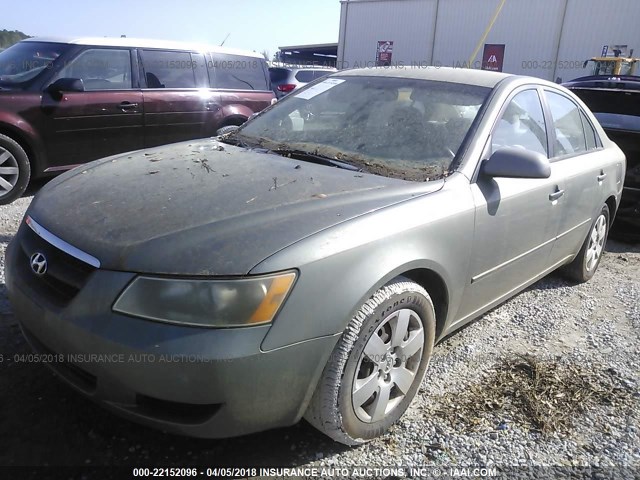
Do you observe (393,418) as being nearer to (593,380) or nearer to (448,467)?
(448,467)

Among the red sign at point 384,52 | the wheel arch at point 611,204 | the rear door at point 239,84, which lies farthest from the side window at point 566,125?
the red sign at point 384,52

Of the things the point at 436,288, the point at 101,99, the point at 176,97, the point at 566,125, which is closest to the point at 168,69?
the point at 176,97

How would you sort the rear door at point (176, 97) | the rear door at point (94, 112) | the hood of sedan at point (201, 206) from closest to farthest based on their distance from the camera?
the hood of sedan at point (201, 206)
the rear door at point (94, 112)
the rear door at point (176, 97)

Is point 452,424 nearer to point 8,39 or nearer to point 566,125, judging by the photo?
point 566,125

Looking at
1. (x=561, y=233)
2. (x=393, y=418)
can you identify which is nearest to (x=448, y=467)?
(x=393, y=418)

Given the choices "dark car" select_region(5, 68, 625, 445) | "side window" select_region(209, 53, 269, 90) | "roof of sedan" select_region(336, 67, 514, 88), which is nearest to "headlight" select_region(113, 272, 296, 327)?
"dark car" select_region(5, 68, 625, 445)

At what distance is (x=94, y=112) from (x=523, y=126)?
4.58 m

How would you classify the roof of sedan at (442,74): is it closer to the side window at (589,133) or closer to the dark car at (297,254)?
the dark car at (297,254)

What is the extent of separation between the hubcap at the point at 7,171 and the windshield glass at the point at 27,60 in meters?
0.82

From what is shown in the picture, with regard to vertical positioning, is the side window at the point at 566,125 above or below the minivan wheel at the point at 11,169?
above

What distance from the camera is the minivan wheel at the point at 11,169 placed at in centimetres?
525

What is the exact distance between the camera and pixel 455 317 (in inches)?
107

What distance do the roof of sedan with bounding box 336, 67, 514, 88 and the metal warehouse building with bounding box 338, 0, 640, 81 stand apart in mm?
18894

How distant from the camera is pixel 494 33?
24500 mm
